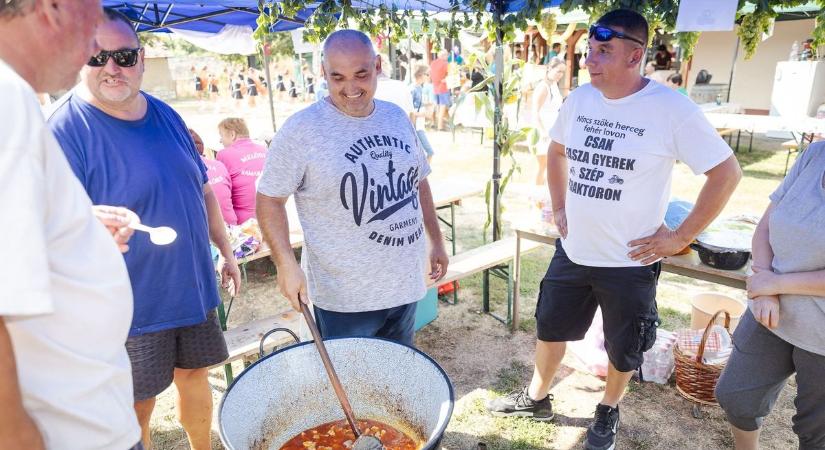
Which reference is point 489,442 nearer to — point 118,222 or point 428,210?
point 428,210

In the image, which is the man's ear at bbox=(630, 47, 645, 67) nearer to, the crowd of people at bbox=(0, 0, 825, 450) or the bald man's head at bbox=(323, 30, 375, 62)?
the crowd of people at bbox=(0, 0, 825, 450)

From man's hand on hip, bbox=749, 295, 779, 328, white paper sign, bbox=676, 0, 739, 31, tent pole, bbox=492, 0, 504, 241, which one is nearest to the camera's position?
man's hand on hip, bbox=749, 295, 779, 328

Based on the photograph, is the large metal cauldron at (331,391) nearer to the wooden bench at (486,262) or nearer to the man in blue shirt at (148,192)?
the man in blue shirt at (148,192)

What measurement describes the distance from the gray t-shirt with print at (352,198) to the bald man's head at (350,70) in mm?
57

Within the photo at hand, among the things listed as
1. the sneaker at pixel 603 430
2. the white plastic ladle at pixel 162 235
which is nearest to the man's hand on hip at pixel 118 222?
the white plastic ladle at pixel 162 235

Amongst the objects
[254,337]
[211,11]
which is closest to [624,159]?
[254,337]

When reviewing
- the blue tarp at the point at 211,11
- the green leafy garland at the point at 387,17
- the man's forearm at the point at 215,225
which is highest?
the blue tarp at the point at 211,11

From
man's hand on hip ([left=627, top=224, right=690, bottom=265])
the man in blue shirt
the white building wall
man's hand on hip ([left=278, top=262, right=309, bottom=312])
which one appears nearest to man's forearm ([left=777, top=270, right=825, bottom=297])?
man's hand on hip ([left=627, top=224, right=690, bottom=265])

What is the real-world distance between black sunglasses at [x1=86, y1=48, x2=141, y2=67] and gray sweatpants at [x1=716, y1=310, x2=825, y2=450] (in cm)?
259

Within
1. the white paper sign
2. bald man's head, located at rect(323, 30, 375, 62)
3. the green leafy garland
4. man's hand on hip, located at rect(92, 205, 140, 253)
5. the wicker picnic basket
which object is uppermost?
the green leafy garland

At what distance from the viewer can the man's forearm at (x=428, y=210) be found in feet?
7.79

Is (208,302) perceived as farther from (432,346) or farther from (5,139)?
(432,346)

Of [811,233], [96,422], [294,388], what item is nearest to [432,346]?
[294,388]

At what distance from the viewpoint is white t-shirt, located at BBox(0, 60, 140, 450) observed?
0.67 metres
